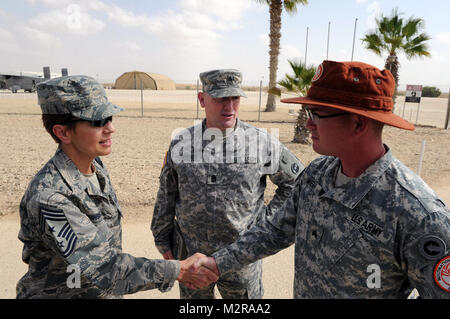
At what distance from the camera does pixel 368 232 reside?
146 centimetres

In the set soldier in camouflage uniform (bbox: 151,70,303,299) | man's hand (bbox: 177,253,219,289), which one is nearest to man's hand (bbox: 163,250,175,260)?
soldier in camouflage uniform (bbox: 151,70,303,299)

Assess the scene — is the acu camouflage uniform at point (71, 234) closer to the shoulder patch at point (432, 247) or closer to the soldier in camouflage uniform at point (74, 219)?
the soldier in camouflage uniform at point (74, 219)

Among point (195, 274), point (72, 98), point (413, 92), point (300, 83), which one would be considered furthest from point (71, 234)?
point (413, 92)

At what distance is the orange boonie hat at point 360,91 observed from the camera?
1.47 m

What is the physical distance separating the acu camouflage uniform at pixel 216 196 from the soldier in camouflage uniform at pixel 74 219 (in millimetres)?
523

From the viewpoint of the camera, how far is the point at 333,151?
158 cm

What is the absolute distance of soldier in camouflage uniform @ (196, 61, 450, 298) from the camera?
1.31m

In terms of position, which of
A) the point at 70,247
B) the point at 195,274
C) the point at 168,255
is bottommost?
the point at 168,255

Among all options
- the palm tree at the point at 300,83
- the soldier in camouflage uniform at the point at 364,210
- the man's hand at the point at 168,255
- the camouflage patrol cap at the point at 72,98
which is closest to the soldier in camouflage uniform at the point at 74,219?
the camouflage patrol cap at the point at 72,98

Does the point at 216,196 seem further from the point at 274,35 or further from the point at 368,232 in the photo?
the point at 274,35

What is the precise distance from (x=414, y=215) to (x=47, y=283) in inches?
76.3

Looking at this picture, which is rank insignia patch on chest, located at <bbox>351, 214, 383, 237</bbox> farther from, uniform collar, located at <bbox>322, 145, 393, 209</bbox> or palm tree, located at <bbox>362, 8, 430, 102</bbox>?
palm tree, located at <bbox>362, 8, 430, 102</bbox>

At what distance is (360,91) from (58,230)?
163cm

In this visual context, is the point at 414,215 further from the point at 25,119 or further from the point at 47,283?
the point at 25,119
